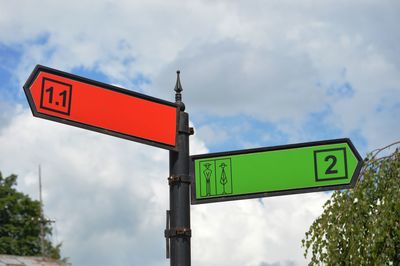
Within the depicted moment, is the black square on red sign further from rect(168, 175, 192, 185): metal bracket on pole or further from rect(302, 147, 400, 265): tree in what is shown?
rect(302, 147, 400, 265): tree

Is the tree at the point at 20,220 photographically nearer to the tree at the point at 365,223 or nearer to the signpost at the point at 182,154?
the tree at the point at 365,223

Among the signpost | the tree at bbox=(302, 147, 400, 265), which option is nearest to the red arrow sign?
the signpost

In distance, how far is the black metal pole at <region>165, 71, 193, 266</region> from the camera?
3.66m

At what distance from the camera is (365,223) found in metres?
8.39

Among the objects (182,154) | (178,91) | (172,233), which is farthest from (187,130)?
(172,233)

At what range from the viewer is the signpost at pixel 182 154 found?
145 inches

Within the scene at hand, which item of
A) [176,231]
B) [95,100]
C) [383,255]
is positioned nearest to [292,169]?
[176,231]

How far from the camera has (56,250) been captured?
1756 inches

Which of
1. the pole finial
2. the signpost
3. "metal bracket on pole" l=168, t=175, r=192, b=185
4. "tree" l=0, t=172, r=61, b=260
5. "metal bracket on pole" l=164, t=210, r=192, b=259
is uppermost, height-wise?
"tree" l=0, t=172, r=61, b=260

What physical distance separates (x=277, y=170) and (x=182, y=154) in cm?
53

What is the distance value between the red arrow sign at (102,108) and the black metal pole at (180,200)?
5 cm

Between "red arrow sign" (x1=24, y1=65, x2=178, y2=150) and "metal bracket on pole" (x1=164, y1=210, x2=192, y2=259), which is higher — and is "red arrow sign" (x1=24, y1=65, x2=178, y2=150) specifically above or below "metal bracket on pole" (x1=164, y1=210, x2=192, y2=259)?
above

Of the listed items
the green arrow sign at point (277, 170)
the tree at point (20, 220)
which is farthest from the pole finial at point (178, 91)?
the tree at point (20, 220)

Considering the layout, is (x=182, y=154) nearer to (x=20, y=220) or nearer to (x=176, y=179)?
(x=176, y=179)
